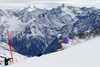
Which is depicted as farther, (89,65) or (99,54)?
(99,54)

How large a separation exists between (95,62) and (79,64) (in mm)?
671

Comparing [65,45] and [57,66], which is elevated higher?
[57,66]

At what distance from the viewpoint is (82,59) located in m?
9.21

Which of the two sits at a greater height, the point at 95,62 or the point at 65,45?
the point at 95,62

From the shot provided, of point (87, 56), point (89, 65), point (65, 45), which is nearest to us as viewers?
point (89, 65)

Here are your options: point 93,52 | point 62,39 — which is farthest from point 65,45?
point 93,52

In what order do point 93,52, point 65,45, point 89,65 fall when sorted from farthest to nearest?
1. point 65,45
2. point 93,52
3. point 89,65

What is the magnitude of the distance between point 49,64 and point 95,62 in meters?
1.97

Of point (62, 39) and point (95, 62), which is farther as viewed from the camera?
point (62, 39)

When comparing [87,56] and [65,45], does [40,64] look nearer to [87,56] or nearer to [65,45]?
[87,56]

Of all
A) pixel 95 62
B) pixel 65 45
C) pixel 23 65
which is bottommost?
pixel 65 45

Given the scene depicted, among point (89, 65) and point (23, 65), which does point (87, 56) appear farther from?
point (23, 65)

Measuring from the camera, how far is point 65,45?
20.2 metres

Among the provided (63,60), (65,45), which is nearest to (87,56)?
(63,60)
